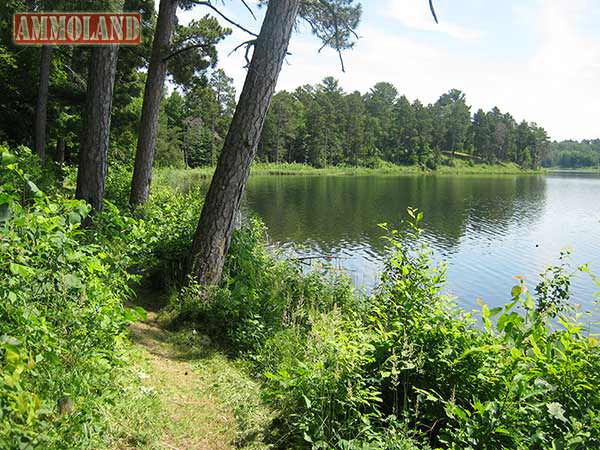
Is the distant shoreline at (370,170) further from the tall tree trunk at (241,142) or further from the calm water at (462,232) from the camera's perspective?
the tall tree trunk at (241,142)

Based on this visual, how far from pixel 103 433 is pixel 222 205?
3.28 metres

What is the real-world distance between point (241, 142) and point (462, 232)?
18.4 meters

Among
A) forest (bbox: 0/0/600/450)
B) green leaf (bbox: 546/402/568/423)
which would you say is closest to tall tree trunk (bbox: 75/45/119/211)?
→ forest (bbox: 0/0/600/450)

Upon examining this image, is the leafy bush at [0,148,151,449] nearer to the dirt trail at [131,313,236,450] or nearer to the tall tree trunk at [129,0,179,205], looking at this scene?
the dirt trail at [131,313,236,450]

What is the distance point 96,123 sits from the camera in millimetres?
6750

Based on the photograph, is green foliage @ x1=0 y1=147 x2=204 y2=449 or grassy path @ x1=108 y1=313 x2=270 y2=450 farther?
grassy path @ x1=108 y1=313 x2=270 y2=450

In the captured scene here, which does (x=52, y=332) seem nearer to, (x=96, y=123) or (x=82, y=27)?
(x=96, y=123)

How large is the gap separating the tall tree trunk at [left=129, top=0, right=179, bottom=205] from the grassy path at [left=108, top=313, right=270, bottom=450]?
5.11m

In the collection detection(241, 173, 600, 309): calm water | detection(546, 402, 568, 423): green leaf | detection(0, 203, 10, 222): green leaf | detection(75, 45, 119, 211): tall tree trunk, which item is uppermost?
detection(75, 45, 119, 211): tall tree trunk

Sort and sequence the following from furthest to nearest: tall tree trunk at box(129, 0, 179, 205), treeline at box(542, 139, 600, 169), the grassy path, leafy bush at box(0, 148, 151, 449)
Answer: treeline at box(542, 139, 600, 169) → tall tree trunk at box(129, 0, 179, 205) → the grassy path → leafy bush at box(0, 148, 151, 449)

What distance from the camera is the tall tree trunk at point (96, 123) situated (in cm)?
667

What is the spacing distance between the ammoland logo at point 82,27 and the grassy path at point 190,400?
4952mm

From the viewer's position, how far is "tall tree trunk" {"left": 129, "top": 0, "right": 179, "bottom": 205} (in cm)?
880

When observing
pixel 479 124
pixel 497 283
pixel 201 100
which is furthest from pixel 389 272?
pixel 479 124
